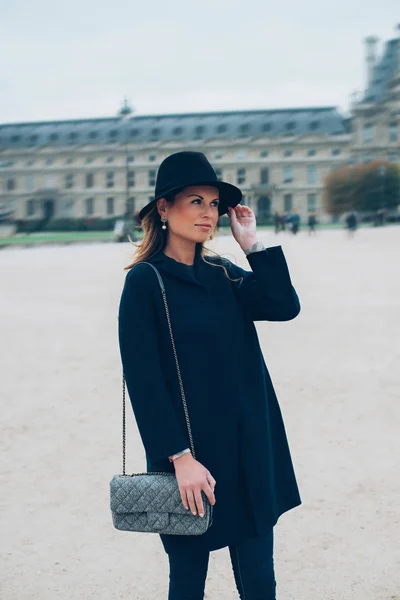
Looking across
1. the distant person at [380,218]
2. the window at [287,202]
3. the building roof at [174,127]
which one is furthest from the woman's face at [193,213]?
the building roof at [174,127]

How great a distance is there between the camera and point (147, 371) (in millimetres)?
1836

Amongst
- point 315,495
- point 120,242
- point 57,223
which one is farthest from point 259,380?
point 57,223

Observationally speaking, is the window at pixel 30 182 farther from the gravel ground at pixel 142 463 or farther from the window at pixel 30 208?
the gravel ground at pixel 142 463

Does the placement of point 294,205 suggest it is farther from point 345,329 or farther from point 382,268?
point 345,329

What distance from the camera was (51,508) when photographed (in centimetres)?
346

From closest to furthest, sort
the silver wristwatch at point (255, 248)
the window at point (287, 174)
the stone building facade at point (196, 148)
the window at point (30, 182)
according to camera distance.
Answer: the silver wristwatch at point (255, 248)
the stone building facade at point (196, 148)
the window at point (287, 174)
the window at point (30, 182)

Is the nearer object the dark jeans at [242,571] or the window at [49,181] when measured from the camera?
the dark jeans at [242,571]

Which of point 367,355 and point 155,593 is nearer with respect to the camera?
point 155,593

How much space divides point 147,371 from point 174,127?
95211 mm

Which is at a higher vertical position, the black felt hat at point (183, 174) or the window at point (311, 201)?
the black felt hat at point (183, 174)

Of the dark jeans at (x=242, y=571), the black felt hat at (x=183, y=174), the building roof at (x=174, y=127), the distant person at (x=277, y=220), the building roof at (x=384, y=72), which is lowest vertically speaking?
the distant person at (x=277, y=220)

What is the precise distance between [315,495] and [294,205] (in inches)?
3177

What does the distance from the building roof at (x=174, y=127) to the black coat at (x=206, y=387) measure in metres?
88.7

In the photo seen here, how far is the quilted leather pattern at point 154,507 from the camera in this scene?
72.3 inches
